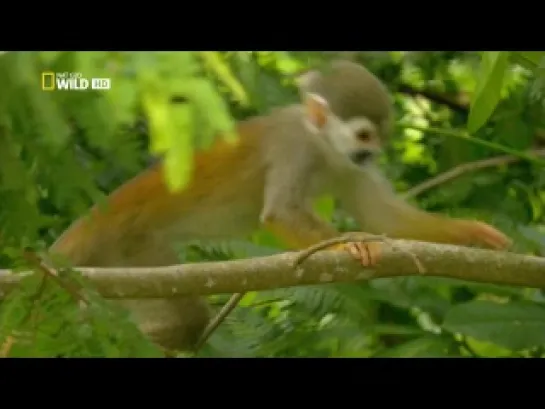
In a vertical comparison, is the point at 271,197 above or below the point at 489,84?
below

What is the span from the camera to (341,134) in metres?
2.61

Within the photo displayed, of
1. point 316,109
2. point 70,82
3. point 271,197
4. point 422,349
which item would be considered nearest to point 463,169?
point 316,109

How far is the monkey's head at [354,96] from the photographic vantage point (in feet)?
8.43

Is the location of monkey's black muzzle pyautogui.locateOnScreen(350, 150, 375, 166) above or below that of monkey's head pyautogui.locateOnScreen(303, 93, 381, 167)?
below

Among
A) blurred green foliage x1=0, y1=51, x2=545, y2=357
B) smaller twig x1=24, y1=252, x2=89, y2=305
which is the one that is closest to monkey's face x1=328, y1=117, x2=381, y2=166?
blurred green foliage x1=0, y1=51, x2=545, y2=357

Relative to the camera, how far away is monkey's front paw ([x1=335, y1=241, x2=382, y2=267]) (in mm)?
1828

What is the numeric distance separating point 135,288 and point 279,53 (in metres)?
0.53

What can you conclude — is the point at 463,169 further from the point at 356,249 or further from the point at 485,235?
the point at 356,249

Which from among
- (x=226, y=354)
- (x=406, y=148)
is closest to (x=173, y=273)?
(x=226, y=354)

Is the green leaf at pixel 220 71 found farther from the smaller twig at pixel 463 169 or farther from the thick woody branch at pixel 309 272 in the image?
the smaller twig at pixel 463 169

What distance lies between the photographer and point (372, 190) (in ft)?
8.92

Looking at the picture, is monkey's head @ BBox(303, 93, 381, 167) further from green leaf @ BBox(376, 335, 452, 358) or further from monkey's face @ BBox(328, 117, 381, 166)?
green leaf @ BBox(376, 335, 452, 358)

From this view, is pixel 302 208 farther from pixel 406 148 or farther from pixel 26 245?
pixel 26 245

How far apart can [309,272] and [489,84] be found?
54cm
